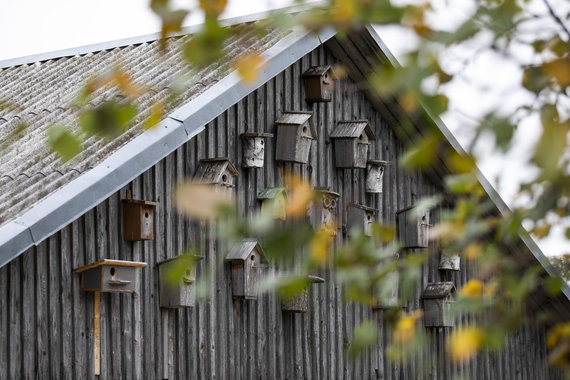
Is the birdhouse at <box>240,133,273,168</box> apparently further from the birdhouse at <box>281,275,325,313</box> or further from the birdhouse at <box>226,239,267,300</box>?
the birdhouse at <box>281,275,325,313</box>

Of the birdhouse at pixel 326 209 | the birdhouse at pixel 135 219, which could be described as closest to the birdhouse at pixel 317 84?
the birdhouse at pixel 326 209

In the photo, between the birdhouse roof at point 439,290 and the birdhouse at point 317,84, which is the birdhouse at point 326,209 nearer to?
the birdhouse at point 317,84

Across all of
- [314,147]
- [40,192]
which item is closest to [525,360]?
[314,147]

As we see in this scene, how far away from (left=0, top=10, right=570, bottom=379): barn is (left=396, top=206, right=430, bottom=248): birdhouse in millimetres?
150

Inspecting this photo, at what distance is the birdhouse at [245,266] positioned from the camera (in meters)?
8.02

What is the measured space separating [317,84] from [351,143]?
64 centimetres

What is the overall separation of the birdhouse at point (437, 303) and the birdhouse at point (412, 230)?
47 cm

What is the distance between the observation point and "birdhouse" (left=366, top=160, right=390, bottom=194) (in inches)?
380

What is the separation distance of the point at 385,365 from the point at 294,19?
800 cm

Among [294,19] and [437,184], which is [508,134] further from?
[437,184]

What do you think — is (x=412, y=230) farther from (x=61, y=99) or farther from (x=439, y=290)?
→ (x=61, y=99)

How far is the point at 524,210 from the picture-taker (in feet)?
7.43

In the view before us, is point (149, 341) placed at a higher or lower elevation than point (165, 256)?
lower

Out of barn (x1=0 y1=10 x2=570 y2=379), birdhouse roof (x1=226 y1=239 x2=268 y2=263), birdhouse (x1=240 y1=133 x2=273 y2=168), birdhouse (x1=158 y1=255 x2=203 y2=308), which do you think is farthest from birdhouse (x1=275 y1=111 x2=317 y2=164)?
birdhouse (x1=158 y1=255 x2=203 y2=308)
